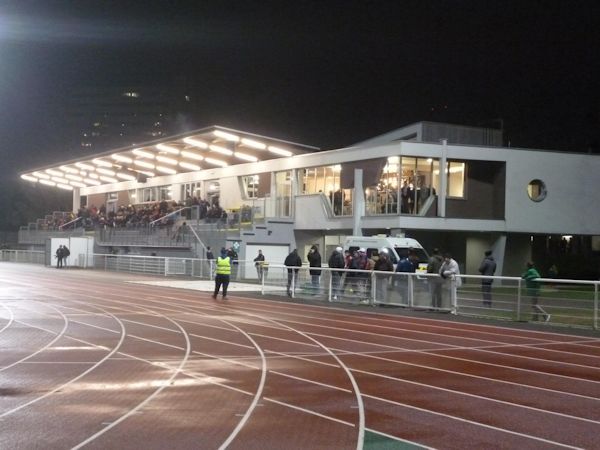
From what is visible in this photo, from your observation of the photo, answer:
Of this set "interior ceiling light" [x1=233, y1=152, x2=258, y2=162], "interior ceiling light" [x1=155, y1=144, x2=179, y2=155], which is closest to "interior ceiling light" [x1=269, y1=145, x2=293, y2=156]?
"interior ceiling light" [x1=233, y1=152, x2=258, y2=162]

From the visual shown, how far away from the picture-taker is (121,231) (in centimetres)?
5275

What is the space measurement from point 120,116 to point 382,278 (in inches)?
4768

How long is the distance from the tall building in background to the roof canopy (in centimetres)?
5700

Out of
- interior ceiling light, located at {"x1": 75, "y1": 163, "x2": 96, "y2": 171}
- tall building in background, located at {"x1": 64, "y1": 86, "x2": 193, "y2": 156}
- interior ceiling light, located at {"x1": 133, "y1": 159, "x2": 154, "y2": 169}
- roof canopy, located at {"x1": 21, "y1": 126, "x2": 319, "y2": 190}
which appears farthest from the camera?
tall building in background, located at {"x1": 64, "y1": 86, "x2": 193, "y2": 156}

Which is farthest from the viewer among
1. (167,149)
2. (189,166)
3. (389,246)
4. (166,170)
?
(166,170)

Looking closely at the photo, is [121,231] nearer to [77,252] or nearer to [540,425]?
[77,252]

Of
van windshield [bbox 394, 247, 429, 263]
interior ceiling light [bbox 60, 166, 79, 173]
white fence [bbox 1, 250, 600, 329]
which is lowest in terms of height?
white fence [bbox 1, 250, 600, 329]

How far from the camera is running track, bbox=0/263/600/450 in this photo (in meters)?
7.35

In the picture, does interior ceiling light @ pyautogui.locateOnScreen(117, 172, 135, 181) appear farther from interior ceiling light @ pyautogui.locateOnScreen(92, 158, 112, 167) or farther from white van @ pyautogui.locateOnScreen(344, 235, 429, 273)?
white van @ pyautogui.locateOnScreen(344, 235, 429, 273)

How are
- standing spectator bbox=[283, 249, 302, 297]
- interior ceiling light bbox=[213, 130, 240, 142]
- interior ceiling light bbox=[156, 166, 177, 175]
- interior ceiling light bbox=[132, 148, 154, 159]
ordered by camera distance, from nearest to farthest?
standing spectator bbox=[283, 249, 302, 297] < interior ceiling light bbox=[213, 130, 240, 142] < interior ceiling light bbox=[132, 148, 154, 159] < interior ceiling light bbox=[156, 166, 177, 175]

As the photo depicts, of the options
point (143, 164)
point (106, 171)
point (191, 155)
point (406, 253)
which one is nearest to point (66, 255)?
point (191, 155)

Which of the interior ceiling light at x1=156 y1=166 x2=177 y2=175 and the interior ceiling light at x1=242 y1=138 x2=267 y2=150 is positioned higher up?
the interior ceiling light at x1=242 y1=138 x2=267 y2=150

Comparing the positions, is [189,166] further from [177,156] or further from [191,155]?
[191,155]

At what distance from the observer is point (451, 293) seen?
20875mm
